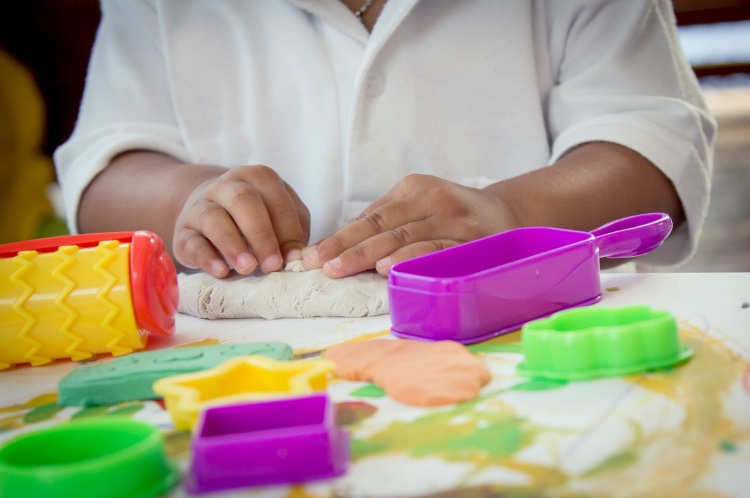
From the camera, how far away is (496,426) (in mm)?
418

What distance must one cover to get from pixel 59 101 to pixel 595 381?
2.83 m

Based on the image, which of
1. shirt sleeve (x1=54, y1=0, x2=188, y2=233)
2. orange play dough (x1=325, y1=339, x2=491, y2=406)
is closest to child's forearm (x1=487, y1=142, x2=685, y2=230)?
orange play dough (x1=325, y1=339, x2=491, y2=406)

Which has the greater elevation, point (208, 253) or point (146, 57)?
point (146, 57)

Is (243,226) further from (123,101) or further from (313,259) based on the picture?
(123,101)

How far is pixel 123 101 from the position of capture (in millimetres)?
1128

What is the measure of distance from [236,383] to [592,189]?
0.60 metres

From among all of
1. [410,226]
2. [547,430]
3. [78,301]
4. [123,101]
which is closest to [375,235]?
[410,226]

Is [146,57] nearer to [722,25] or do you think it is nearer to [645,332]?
[645,332]

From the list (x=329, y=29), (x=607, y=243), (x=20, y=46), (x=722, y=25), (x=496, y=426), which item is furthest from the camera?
(x=722, y=25)

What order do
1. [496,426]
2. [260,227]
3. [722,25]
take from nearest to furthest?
[496,426], [260,227], [722,25]

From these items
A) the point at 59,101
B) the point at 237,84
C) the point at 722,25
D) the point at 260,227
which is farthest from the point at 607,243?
the point at 722,25

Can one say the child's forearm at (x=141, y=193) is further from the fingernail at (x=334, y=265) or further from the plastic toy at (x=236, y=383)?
the plastic toy at (x=236, y=383)

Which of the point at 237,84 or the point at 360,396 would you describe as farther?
the point at 237,84

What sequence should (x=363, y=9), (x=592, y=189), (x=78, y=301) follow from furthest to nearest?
(x=363, y=9), (x=592, y=189), (x=78, y=301)
